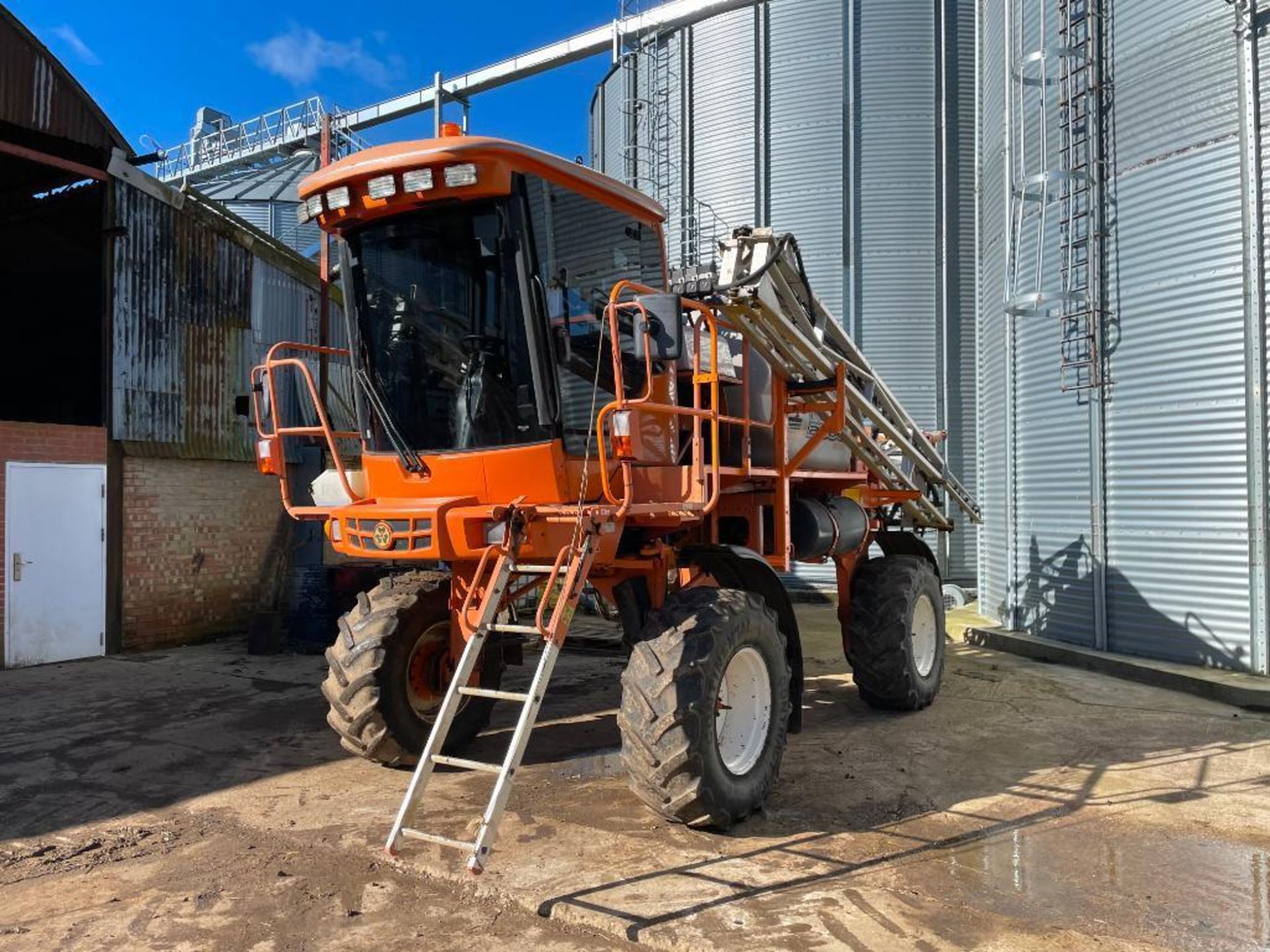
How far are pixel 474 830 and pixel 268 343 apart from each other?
31.8 feet

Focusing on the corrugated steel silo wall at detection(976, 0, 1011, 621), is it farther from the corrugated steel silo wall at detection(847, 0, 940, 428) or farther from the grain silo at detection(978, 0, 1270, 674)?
the corrugated steel silo wall at detection(847, 0, 940, 428)

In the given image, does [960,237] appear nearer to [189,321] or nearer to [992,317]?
[992,317]

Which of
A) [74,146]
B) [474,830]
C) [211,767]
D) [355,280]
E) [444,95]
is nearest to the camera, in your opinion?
[474,830]

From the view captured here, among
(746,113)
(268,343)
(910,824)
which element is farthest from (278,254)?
(910,824)

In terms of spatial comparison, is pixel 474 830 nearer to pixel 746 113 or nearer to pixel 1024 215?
pixel 1024 215

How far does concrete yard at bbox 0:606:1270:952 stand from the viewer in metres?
3.87

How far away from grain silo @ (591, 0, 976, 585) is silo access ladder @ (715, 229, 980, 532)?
24.9 feet

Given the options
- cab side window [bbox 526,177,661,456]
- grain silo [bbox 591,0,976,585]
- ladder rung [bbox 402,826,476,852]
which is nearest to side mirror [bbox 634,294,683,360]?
cab side window [bbox 526,177,661,456]

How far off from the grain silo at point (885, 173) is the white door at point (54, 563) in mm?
9967

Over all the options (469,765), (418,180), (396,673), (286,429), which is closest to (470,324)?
(418,180)

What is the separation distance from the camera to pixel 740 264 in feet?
19.3

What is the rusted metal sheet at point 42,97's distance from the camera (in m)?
10.2

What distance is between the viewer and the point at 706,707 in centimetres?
474

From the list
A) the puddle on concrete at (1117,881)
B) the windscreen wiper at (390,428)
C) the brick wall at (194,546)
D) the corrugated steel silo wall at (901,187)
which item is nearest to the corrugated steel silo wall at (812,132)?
the corrugated steel silo wall at (901,187)
